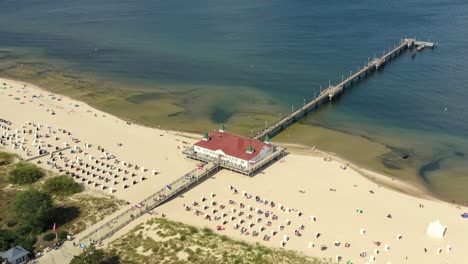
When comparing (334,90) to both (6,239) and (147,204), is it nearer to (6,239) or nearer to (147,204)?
(147,204)

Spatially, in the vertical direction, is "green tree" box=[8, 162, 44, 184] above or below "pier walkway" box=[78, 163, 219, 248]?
above

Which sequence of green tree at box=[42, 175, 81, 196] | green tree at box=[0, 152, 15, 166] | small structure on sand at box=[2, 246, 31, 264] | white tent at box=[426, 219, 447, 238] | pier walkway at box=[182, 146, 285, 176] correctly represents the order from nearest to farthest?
small structure on sand at box=[2, 246, 31, 264] < white tent at box=[426, 219, 447, 238] < green tree at box=[42, 175, 81, 196] < pier walkway at box=[182, 146, 285, 176] < green tree at box=[0, 152, 15, 166]

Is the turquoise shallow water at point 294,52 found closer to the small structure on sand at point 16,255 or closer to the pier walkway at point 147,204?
the pier walkway at point 147,204

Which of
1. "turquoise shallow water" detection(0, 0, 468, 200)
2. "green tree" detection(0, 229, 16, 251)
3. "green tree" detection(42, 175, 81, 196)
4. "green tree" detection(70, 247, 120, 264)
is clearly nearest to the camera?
"green tree" detection(70, 247, 120, 264)

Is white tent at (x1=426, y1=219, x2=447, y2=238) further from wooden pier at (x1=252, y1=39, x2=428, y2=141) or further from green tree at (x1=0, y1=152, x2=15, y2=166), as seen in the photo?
green tree at (x1=0, y1=152, x2=15, y2=166)

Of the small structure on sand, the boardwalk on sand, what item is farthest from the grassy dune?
the small structure on sand

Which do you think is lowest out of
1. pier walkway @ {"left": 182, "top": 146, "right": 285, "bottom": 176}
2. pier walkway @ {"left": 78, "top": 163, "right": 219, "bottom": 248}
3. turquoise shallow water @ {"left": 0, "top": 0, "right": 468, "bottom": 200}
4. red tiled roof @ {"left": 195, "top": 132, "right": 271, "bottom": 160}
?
pier walkway @ {"left": 78, "top": 163, "right": 219, "bottom": 248}
